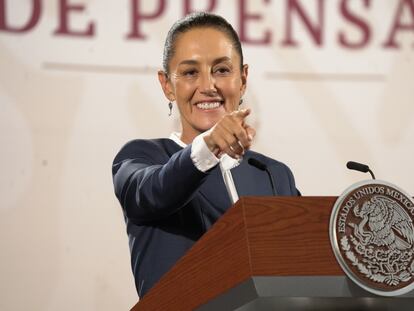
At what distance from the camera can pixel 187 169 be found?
1.51m

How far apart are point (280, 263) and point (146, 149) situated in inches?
33.0

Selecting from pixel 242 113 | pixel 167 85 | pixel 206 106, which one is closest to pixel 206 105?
pixel 206 106

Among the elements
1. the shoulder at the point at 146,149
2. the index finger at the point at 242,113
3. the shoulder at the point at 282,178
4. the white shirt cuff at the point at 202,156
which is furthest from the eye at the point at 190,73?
the index finger at the point at 242,113

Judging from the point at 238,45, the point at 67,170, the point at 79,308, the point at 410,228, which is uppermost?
the point at 238,45

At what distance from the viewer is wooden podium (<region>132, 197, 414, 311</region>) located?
3.98 ft

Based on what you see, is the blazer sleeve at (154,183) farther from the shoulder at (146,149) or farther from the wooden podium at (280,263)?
the wooden podium at (280,263)

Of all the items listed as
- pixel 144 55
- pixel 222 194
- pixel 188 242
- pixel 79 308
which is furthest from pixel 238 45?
pixel 79 308

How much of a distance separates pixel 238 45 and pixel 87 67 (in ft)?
2.74

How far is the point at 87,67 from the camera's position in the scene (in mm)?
2814

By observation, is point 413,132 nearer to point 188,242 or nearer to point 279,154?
point 279,154

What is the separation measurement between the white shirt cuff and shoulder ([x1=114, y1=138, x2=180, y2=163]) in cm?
49

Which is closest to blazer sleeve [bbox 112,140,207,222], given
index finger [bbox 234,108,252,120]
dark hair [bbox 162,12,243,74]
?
index finger [bbox 234,108,252,120]

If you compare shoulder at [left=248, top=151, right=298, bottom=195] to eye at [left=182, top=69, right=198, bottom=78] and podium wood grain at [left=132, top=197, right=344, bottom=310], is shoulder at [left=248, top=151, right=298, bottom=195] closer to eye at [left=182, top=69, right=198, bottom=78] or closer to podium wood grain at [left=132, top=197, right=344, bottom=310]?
eye at [left=182, top=69, right=198, bottom=78]

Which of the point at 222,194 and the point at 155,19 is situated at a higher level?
the point at 155,19
